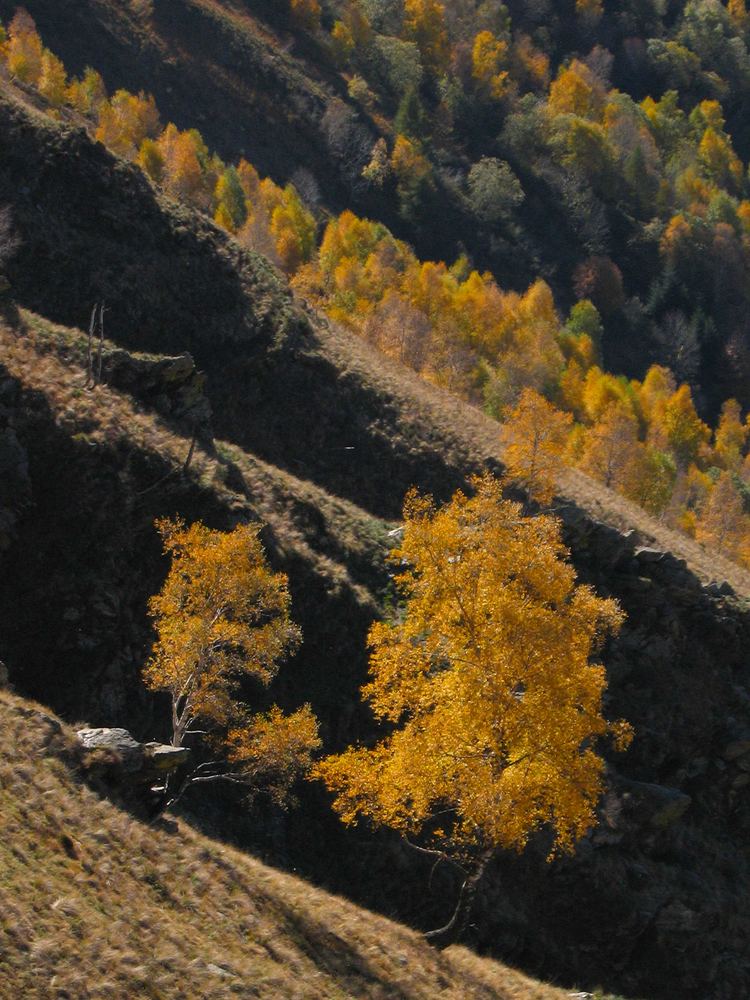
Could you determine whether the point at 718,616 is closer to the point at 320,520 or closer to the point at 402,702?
the point at 320,520

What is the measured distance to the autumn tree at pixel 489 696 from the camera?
24.1 metres

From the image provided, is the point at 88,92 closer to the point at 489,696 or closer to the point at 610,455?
the point at 610,455

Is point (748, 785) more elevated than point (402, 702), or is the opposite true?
point (402, 702)

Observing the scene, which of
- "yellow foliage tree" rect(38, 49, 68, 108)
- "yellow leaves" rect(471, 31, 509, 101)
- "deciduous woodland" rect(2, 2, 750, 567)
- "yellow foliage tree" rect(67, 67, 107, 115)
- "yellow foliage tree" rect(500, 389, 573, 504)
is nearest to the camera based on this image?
"yellow foliage tree" rect(500, 389, 573, 504)

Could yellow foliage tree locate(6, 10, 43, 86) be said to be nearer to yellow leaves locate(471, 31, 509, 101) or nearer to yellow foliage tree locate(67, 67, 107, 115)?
yellow foliage tree locate(67, 67, 107, 115)

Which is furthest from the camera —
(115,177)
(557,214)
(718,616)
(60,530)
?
(557,214)

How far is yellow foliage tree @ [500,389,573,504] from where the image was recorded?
5481 centimetres

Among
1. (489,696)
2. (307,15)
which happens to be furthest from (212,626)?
(307,15)

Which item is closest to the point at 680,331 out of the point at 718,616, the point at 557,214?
the point at 557,214

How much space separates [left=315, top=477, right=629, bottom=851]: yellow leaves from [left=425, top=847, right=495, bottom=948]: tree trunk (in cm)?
58

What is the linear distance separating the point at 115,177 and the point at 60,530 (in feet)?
107

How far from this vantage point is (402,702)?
999 inches

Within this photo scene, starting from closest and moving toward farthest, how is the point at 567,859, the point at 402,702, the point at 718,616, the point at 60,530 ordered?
the point at 402,702 → the point at 60,530 → the point at 567,859 → the point at 718,616

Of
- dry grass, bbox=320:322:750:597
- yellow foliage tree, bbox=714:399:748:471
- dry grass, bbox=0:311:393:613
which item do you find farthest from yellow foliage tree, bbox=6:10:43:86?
yellow foliage tree, bbox=714:399:748:471
